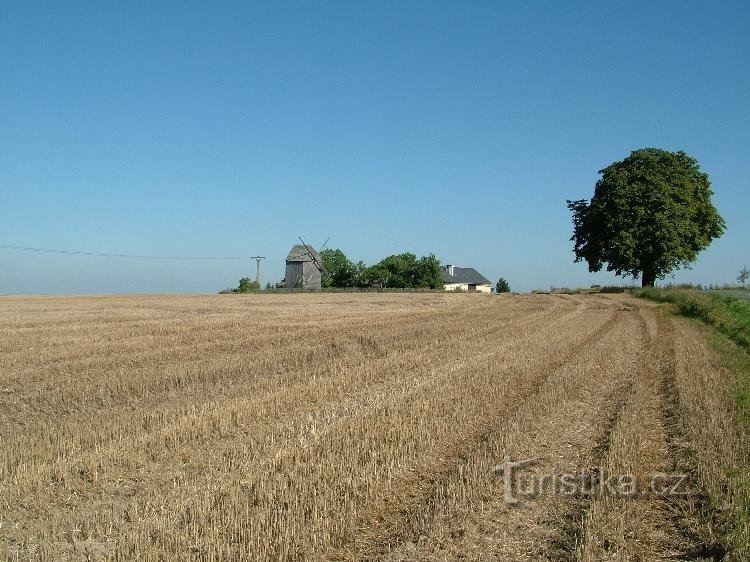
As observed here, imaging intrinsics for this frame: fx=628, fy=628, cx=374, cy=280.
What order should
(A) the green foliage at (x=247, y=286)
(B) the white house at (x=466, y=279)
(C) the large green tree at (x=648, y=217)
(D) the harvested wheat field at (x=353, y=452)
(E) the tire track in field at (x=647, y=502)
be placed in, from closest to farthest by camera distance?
(E) the tire track in field at (x=647, y=502), (D) the harvested wheat field at (x=353, y=452), (C) the large green tree at (x=648, y=217), (A) the green foliage at (x=247, y=286), (B) the white house at (x=466, y=279)

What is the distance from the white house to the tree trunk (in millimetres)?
61953

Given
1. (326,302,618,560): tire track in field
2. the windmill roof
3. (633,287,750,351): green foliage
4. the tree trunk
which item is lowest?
(326,302,618,560): tire track in field

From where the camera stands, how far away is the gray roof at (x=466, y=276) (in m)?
119

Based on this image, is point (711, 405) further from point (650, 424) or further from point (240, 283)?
point (240, 283)

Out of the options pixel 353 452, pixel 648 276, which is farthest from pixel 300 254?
pixel 353 452

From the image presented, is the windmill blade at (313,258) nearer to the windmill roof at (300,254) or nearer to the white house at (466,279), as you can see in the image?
the windmill roof at (300,254)

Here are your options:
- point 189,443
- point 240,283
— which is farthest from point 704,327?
point 240,283

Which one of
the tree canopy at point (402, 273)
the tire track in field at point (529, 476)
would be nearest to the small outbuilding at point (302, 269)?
the tree canopy at point (402, 273)

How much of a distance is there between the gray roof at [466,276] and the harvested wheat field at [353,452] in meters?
102

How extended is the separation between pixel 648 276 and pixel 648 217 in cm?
564

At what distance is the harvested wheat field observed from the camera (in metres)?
5.43

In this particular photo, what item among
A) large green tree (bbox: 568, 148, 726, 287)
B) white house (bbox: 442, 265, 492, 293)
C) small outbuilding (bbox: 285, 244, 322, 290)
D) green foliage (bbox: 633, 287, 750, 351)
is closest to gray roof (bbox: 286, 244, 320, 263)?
small outbuilding (bbox: 285, 244, 322, 290)

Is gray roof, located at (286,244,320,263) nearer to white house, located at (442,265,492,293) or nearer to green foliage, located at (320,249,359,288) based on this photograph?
green foliage, located at (320,249,359,288)

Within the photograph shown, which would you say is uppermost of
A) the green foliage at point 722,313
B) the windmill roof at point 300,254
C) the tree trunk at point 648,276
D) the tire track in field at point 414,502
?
the windmill roof at point 300,254
